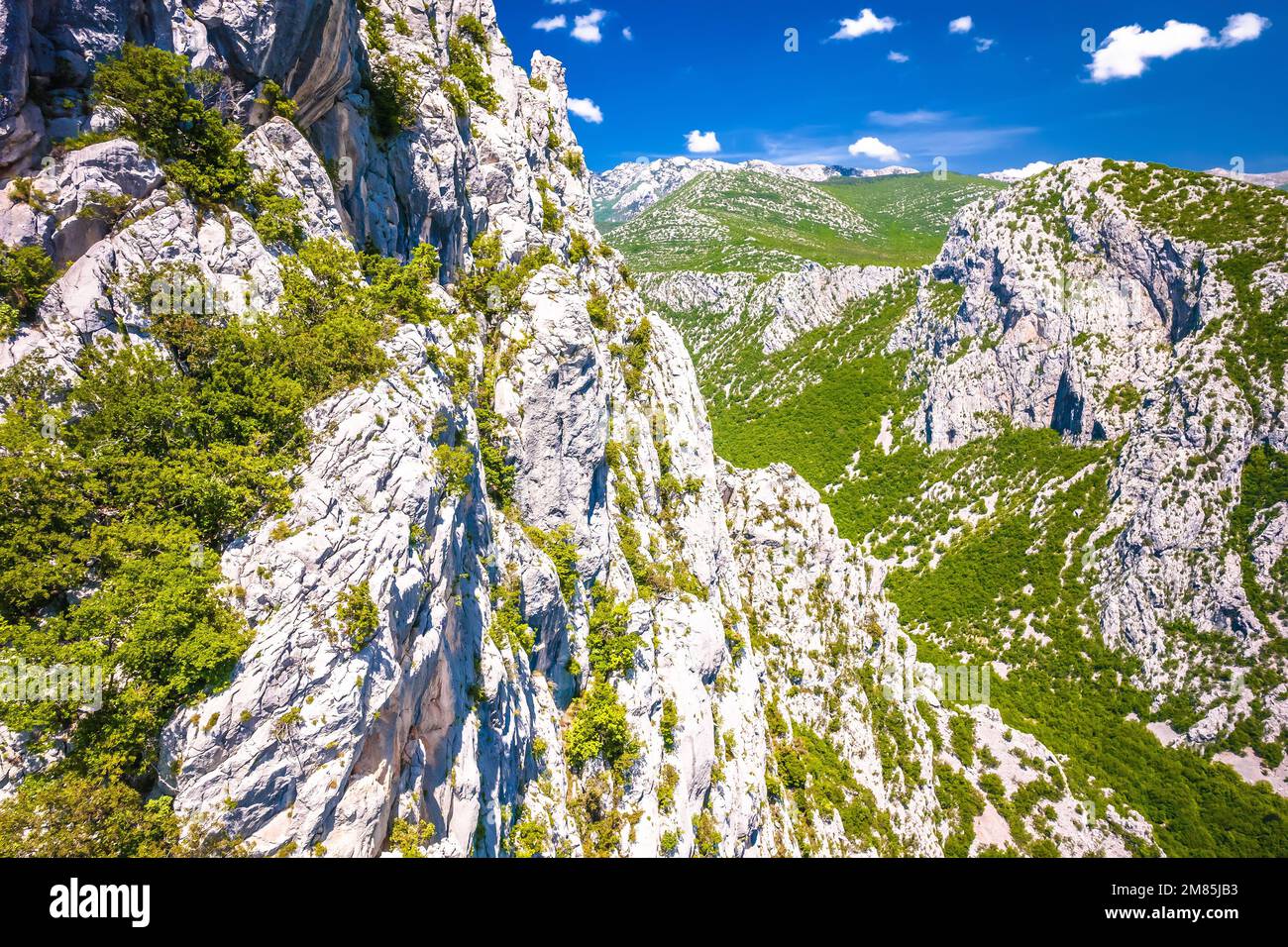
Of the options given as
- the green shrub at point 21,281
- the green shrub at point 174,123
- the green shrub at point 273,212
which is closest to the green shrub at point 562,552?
the green shrub at point 273,212

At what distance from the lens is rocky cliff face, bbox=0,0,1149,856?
1411cm

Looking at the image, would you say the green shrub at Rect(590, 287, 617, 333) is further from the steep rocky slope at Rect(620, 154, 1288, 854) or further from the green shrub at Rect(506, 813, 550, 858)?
the steep rocky slope at Rect(620, 154, 1288, 854)

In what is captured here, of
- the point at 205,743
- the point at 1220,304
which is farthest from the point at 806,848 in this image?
the point at 1220,304

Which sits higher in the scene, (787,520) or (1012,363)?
(1012,363)

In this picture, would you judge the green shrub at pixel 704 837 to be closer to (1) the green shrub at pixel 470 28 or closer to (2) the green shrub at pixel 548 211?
(2) the green shrub at pixel 548 211

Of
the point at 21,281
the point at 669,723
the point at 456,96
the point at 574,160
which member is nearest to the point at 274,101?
the point at 21,281

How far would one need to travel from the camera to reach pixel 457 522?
19750 mm

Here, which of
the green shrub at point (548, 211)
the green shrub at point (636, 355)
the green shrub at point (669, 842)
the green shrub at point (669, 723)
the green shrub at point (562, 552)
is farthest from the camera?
the green shrub at point (636, 355)

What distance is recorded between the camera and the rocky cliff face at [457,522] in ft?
46.3

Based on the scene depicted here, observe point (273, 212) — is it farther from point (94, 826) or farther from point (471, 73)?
point (471, 73)

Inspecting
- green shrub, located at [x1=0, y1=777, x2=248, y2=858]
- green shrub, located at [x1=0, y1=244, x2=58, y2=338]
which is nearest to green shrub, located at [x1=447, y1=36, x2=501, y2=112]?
green shrub, located at [x1=0, y1=244, x2=58, y2=338]

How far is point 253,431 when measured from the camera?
15617 millimetres
